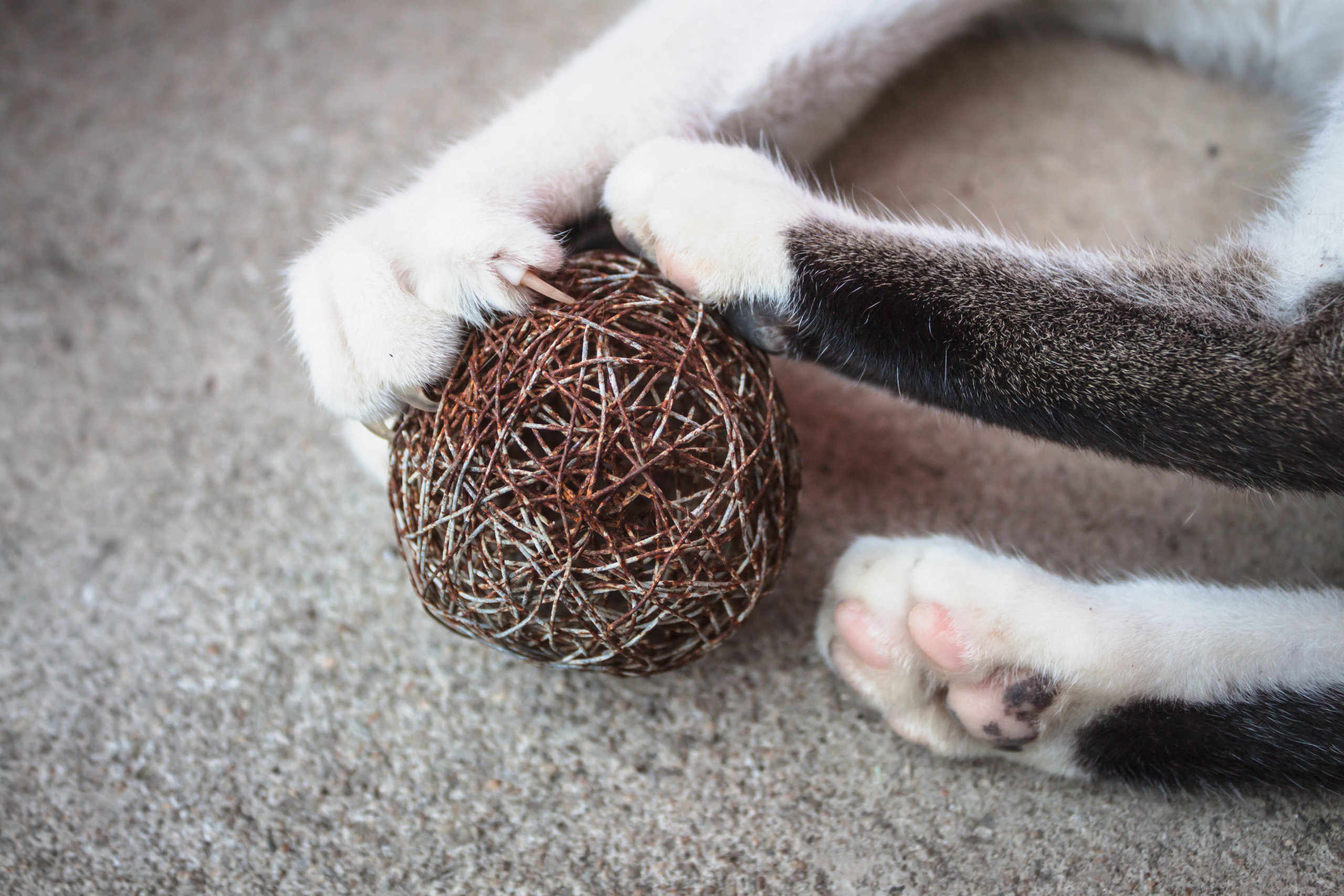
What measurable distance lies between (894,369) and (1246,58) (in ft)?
2.89

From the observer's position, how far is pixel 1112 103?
1.27m

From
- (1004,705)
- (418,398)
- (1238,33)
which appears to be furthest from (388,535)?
(1238,33)

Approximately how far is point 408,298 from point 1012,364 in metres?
0.54

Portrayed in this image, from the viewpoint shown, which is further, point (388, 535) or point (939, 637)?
point (388, 535)

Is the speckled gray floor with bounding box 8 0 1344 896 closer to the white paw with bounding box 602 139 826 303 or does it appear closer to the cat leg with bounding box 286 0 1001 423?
the cat leg with bounding box 286 0 1001 423

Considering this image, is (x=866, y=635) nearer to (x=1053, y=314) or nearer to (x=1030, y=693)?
(x=1030, y=693)

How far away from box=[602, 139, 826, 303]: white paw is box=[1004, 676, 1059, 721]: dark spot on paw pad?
41cm

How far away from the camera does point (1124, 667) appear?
0.75 metres

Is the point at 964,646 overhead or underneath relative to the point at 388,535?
overhead

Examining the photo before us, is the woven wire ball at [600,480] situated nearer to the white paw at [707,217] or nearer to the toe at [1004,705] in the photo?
the white paw at [707,217]

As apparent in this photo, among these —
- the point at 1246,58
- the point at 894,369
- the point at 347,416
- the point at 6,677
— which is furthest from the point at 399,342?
the point at 1246,58

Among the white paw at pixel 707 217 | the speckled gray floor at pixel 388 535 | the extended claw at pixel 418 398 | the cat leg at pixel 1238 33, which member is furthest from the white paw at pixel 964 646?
the cat leg at pixel 1238 33

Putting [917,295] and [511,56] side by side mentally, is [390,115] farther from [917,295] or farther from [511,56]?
[917,295]

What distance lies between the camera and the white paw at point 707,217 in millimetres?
767
